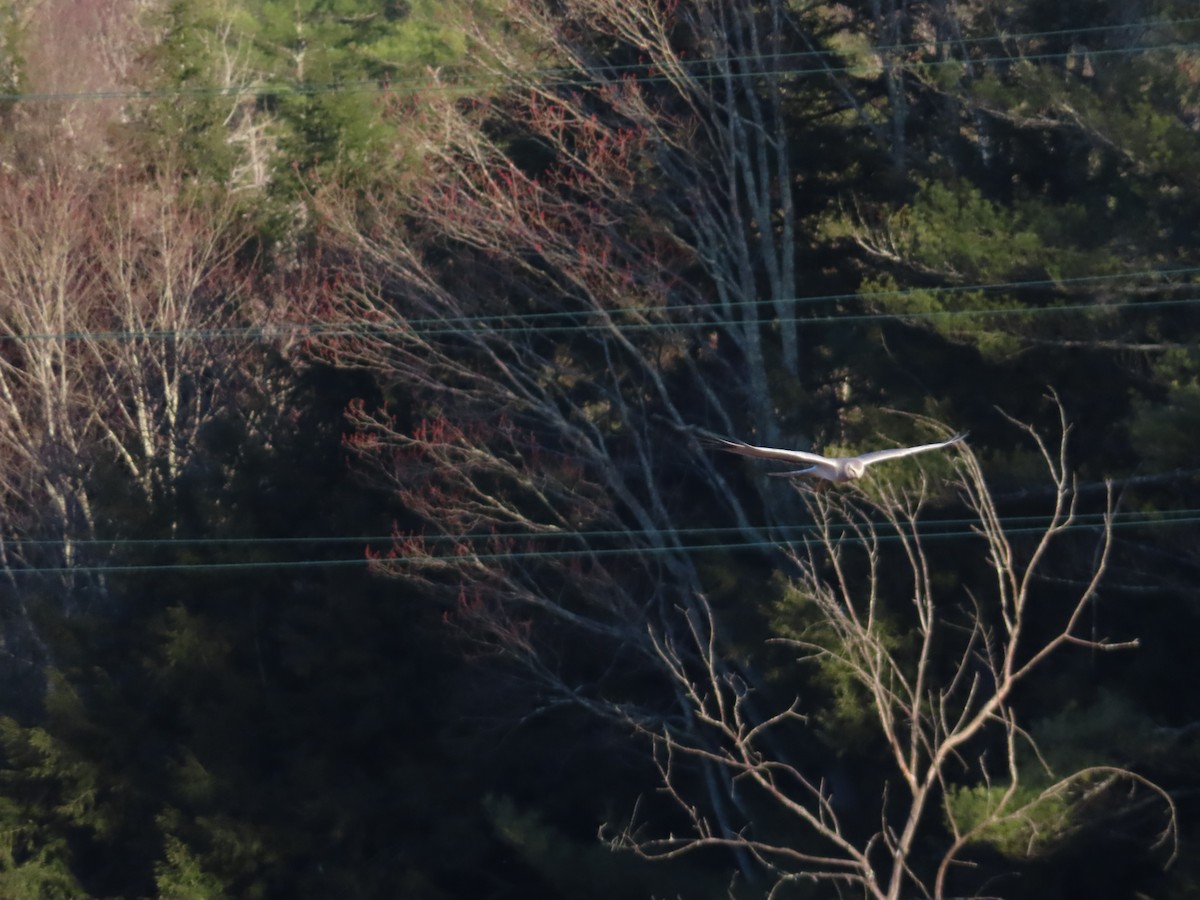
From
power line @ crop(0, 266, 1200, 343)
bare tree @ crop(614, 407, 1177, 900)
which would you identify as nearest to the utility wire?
bare tree @ crop(614, 407, 1177, 900)

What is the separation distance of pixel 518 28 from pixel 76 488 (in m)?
8.88

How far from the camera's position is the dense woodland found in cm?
1130

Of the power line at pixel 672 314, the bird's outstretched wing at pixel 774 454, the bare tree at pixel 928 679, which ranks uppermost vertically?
the bird's outstretched wing at pixel 774 454

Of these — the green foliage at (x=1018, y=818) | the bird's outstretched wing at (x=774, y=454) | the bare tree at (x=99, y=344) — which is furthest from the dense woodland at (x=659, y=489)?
the bird's outstretched wing at (x=774, y=454)

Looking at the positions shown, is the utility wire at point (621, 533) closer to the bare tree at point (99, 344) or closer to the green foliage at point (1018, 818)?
the green foliage at point (1018, 818)

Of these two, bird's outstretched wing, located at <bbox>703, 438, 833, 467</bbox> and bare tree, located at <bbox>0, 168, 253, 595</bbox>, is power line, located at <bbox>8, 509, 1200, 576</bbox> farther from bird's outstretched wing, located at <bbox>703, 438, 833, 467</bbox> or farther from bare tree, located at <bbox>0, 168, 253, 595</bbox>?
bird's outstretched wing, located at <bbox>703, 438, 833, 467</bbox>

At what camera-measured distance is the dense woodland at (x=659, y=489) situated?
1130 centimetres

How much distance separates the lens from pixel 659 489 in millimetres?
15047

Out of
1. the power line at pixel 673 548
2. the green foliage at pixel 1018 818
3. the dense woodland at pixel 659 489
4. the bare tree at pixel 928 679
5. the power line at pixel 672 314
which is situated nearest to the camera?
the green foliage at pixel 1018 818

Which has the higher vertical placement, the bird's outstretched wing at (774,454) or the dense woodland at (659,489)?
the bird's outstretched wing at (774,454)

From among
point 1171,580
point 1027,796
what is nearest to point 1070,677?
point 1171,580

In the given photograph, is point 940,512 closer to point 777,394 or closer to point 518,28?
point 777,394

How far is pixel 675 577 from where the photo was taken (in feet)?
49.2

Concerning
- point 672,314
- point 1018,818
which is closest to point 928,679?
point 1018,818
